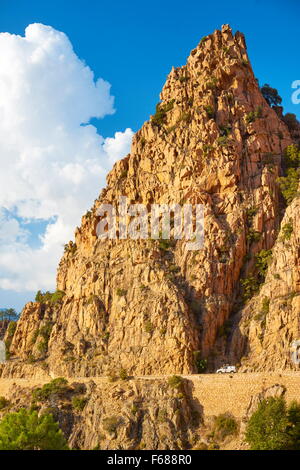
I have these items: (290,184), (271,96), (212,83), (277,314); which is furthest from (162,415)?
(271,96)

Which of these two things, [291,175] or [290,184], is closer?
[290,184]

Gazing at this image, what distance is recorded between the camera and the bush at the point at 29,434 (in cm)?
4428

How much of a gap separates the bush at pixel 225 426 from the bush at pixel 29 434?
15.3 m

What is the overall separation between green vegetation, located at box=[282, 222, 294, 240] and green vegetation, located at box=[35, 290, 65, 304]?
30724 millimetres

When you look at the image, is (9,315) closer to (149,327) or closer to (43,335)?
(43,335)

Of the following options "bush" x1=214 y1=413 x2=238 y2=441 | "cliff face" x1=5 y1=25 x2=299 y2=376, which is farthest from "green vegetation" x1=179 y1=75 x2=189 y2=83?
"bush" x1=214 y1=413 x2=238 y2=441

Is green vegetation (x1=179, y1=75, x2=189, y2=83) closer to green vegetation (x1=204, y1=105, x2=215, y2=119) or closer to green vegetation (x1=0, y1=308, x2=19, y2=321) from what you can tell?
green vegetation (x1=204, y1=105, x2=215, y2=119)

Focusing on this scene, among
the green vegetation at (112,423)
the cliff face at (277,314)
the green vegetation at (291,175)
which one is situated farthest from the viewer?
the green vegetation at (291,175)

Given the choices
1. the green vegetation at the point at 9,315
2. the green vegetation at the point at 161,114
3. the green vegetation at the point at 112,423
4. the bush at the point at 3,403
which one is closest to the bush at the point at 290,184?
the green vegetation at the point at 161,114

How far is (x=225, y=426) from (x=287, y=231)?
74.5 ft

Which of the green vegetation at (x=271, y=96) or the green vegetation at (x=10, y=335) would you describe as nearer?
the green vegetation at (x=10, y=335)

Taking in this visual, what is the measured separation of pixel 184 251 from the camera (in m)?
70.9

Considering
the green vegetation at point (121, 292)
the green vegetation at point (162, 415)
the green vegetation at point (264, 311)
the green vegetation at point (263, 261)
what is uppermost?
the green vegetation at point (263, 261)

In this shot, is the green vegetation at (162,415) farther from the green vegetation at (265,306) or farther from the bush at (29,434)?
the green vegetation at (265,306)
